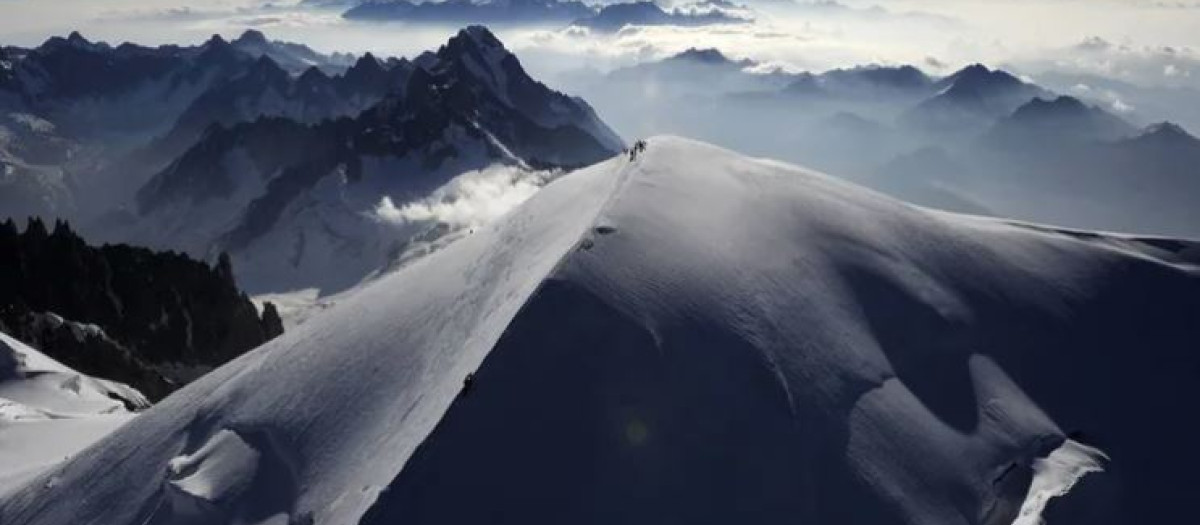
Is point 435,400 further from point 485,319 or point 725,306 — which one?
point 725,306

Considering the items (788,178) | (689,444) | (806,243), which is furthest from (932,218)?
(689,444)

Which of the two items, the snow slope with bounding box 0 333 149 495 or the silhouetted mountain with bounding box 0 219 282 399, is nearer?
the snow slope with bounding box 0 333 149 495

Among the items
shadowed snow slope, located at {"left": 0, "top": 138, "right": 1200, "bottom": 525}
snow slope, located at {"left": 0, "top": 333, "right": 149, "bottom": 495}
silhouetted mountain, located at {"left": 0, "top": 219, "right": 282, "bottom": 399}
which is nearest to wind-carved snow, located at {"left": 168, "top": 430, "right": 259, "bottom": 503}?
shadowed snow slope, located at {"left": 0, "top": 138, "right": 1200, "bottom": 525}

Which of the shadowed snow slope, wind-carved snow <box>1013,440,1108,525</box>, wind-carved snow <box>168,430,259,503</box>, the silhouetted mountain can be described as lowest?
the silhouetted mountain

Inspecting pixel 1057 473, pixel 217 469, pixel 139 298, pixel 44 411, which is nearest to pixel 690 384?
pixel 1057 473

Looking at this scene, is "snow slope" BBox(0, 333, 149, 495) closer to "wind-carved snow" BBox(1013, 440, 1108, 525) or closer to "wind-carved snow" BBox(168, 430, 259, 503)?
"wind-carved snow" BBox(168, 430, 259, 503)

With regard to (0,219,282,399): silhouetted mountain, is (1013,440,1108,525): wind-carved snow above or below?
above

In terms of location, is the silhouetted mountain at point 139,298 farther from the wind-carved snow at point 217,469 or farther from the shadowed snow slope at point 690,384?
the shadowed snow slope at point 690,384

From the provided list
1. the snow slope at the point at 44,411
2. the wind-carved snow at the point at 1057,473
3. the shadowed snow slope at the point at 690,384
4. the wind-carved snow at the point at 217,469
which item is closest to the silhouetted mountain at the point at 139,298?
the snow slope at the point at 44,411
